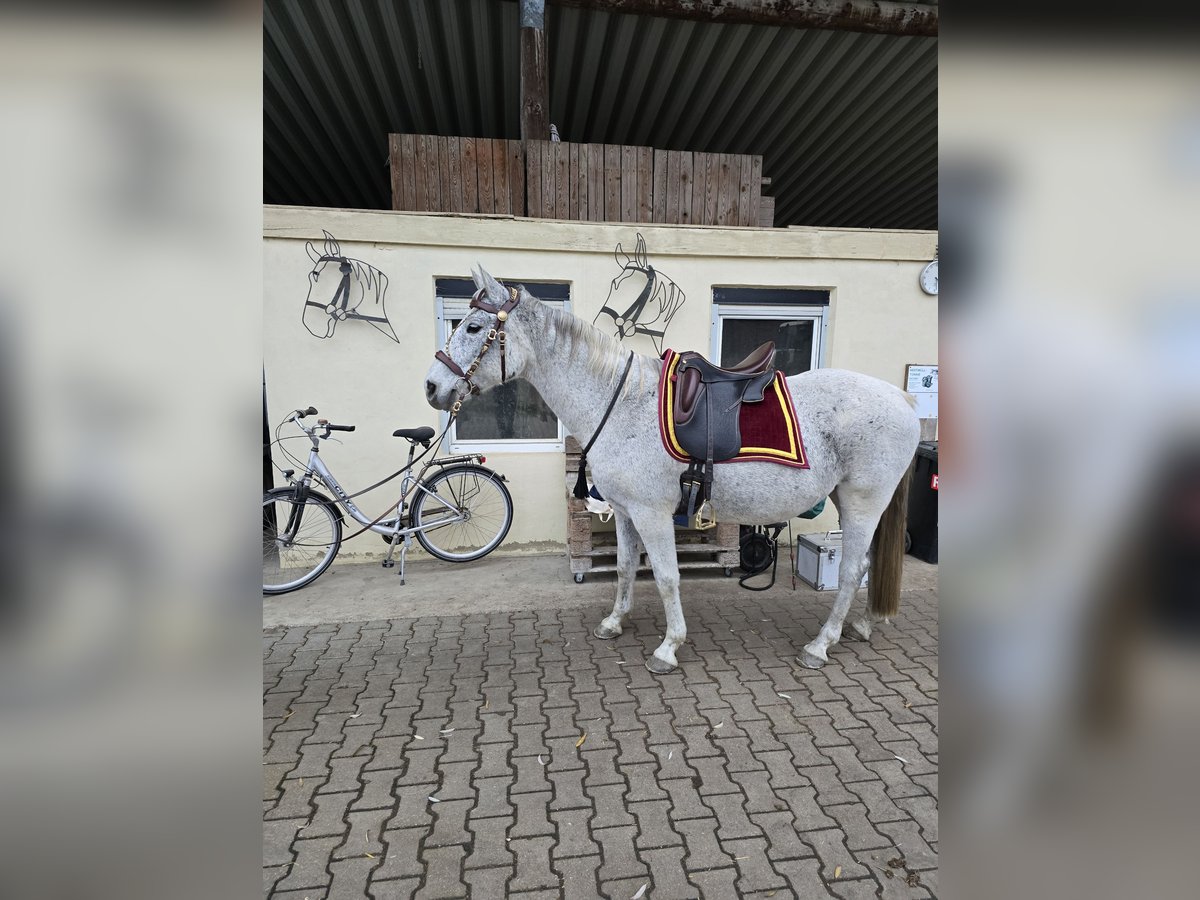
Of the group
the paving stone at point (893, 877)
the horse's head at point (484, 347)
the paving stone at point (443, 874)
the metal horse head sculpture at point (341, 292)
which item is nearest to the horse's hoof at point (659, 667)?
the paving stone at point (893, 877)

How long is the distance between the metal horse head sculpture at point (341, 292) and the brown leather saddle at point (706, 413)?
2.73 metres

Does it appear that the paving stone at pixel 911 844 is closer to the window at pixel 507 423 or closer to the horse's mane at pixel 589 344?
the horse's mane at pixel 589 344

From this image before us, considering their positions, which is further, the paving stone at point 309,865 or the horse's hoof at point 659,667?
the horse's hoof at point 659,667

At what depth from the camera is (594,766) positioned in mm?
2193

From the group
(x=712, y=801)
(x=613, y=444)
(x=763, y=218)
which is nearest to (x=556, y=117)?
(x=763, y=218)

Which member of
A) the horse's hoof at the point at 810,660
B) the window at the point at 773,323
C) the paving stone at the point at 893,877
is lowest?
the paving stone at the point at 893,877

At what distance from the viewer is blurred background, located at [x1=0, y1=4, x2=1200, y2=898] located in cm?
40

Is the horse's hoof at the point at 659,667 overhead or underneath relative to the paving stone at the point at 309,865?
overhead

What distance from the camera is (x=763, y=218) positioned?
18.4 feet

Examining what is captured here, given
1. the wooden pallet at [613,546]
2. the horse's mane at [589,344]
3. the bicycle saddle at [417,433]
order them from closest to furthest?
1. the horse's mane at [589,344]
2. the bicycle saddle at [417,433]
3. the wooden pallet at [613,546]
